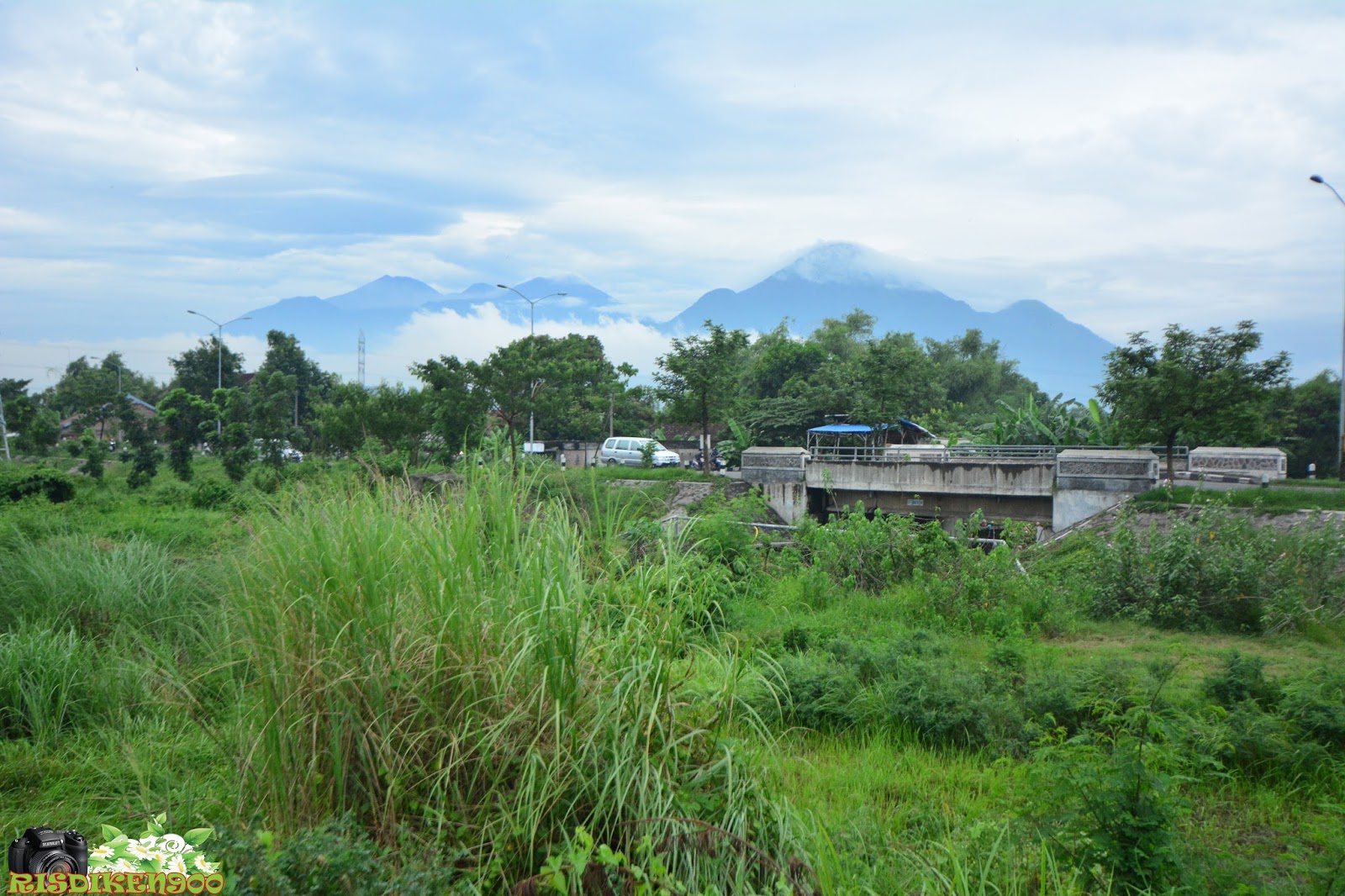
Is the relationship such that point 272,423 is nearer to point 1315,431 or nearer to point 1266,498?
point 1266,498

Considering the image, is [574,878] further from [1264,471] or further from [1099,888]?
[1264,471]

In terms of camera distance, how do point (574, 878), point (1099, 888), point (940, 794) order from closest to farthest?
1. point (574, 878)
2. point (1099, 888)
3. point (940, 794)

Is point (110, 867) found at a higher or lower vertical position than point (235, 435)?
lower

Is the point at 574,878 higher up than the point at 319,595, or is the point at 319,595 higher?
the point at 319,595

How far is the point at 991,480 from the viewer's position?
21297mm

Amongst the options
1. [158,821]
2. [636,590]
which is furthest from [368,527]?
[158,821]

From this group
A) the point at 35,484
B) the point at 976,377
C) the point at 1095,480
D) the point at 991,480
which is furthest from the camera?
the point at 976,377

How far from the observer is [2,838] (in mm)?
4367

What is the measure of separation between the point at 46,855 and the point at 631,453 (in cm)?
3480

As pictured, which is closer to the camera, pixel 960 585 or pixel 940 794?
pixel 940 794

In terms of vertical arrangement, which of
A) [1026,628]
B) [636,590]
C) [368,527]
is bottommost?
[1026,628]

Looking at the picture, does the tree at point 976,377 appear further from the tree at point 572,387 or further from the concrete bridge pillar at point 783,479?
the concrete bridge pillar at point 783,479

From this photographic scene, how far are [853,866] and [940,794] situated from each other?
4.94 feet

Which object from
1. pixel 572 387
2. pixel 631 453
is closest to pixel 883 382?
pixel 631 453
